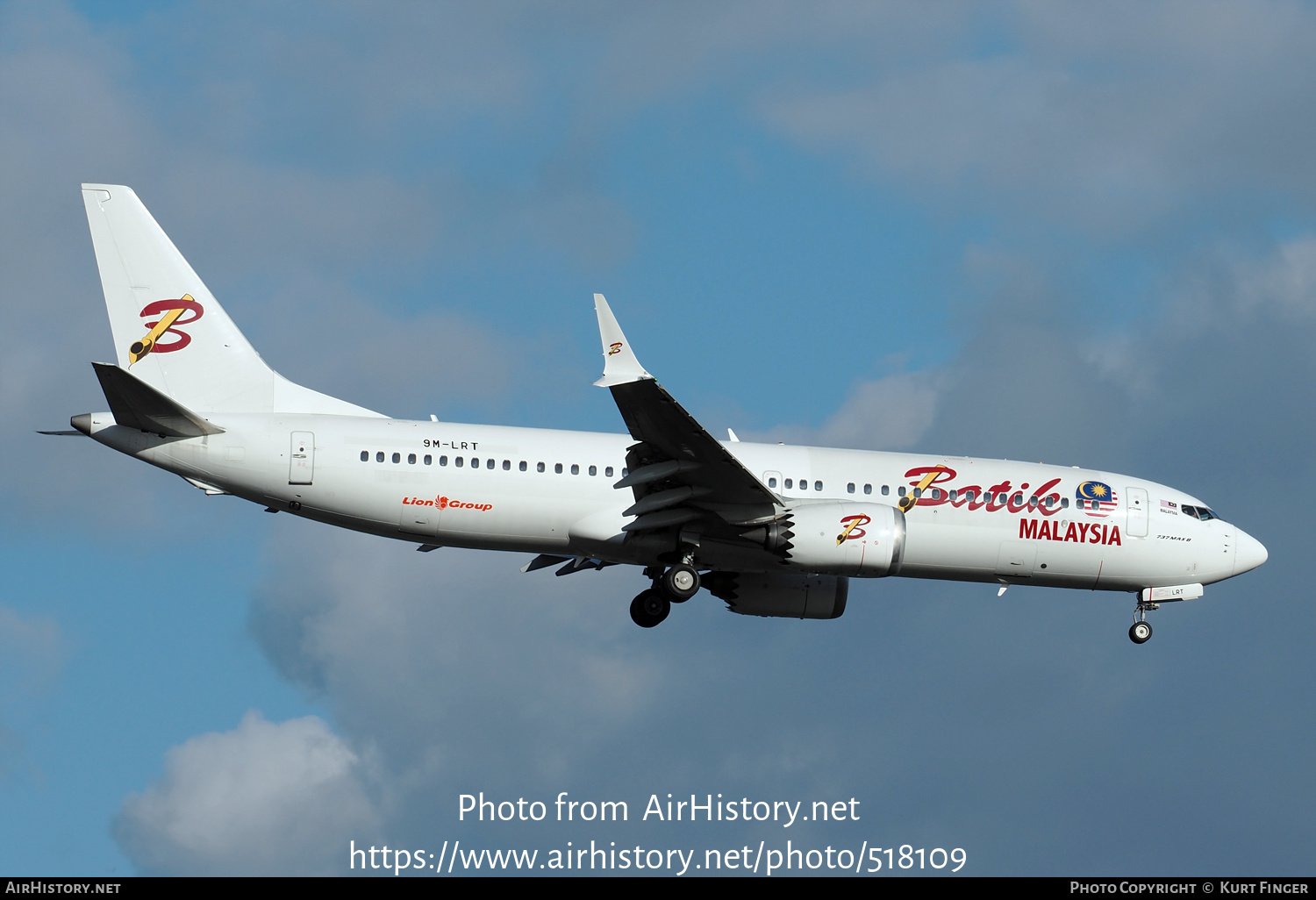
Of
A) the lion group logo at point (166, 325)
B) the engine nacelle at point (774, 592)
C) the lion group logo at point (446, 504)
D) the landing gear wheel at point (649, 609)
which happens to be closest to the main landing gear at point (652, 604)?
the landing gear wheel at point (649, 609)

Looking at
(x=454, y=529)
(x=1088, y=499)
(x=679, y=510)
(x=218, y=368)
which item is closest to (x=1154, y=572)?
(x=1088, y=499)

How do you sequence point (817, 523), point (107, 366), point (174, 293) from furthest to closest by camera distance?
point (174, 293) → point (817, 523) → point (107, 366)

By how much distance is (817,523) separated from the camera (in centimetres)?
3262

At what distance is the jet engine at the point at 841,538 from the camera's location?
32438mm

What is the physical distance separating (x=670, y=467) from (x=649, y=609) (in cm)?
450

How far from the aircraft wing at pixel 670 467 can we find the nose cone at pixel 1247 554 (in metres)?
12.4

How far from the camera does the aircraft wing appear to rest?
97.7 ft

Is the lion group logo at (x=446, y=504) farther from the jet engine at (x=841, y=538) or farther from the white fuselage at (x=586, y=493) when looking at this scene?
the jet engine at (x=841, y=538)

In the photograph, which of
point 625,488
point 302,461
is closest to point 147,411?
point 302,461

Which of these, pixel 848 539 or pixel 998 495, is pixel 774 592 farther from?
pixel 998 495

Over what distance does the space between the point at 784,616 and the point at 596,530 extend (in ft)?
20.1

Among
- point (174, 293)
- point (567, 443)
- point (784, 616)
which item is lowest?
point (784, 616)

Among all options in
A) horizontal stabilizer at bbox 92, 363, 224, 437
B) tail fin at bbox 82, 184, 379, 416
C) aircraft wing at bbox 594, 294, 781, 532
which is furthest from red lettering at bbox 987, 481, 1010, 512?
horizontal stabilizer at bbox 92, 363, 224, 437

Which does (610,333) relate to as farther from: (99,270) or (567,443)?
(99,270)
